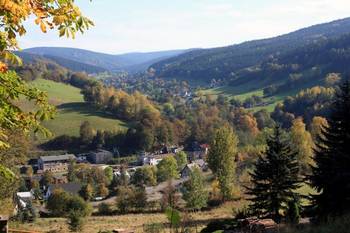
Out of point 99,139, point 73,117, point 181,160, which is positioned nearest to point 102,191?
point 181,160

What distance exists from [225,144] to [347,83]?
3102cm

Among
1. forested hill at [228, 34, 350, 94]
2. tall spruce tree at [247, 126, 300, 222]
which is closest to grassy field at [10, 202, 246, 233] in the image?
tall spruce tree at [247, 126, 300, 222]

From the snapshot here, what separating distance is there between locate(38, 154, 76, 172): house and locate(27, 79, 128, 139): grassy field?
575cm

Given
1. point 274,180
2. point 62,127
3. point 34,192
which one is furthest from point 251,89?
point 274,180

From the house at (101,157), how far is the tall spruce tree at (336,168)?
82.9 m

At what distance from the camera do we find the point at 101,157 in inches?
4151

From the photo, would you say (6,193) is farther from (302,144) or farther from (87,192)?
(302,144)

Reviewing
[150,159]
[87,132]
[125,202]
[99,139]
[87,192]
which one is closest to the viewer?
[125,202]

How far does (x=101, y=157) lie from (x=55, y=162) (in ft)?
33.1

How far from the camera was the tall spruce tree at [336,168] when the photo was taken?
22.4 m

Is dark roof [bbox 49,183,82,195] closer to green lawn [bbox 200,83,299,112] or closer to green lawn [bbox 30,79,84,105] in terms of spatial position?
green lawn [bbox 30,79,84,105]

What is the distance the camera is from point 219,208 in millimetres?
53094

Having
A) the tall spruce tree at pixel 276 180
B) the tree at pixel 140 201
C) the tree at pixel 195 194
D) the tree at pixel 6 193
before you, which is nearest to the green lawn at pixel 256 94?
the tree at pixel 140 201

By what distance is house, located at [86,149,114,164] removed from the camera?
105 m
